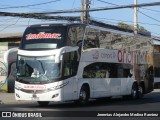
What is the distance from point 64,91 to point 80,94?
1539 millimetres

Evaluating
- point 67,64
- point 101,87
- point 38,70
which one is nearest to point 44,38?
point 38,70

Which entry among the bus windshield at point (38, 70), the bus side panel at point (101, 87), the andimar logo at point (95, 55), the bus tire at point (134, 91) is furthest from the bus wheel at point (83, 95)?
the bus tire at point (134, 91)

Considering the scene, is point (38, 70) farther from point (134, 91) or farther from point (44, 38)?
point (134, 91)

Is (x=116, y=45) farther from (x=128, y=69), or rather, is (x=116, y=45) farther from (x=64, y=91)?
(x=64, y=91)

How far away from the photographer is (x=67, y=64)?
21672 mm

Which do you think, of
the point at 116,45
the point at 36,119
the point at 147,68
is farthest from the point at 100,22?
the point at 36,119

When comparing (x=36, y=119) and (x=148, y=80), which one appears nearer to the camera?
(x=36, y=119)

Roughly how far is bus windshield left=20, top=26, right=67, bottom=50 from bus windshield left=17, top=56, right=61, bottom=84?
23.1 inches

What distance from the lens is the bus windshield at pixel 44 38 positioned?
71.0 feet

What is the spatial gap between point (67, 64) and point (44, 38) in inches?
66.0

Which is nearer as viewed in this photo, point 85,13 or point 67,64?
point 67,64

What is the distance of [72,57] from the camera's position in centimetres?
2203

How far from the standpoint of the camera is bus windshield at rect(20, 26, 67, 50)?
21641 mm

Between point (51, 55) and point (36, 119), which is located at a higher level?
point (51, 55)
